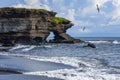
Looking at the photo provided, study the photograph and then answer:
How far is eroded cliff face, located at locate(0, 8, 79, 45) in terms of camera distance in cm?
9544

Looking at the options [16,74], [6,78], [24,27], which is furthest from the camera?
[24,27]

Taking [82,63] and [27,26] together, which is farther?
[27,26]

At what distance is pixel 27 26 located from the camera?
95562 millimetres

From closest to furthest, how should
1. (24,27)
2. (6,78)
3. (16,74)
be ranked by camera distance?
(6,78) → (16,74) → (24,27)

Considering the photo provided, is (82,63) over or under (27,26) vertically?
under

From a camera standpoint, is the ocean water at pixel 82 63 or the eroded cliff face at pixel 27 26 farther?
the eroded cliff face at pixel 27 26

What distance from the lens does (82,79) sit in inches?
905

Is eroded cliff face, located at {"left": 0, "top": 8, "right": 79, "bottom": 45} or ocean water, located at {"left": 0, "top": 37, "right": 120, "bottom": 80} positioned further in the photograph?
eroded cliff face, located at {"left": 0, "top": 8, "right": 79, "bottom": 45}

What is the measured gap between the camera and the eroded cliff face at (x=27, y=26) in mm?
95438

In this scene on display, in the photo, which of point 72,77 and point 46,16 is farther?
point 46,16

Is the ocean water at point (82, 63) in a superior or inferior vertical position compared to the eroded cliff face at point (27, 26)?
inferior

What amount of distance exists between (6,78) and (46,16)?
78.6 meters

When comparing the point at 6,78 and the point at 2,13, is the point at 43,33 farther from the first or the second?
the point at 6,78

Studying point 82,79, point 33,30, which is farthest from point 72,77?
point 33,30
